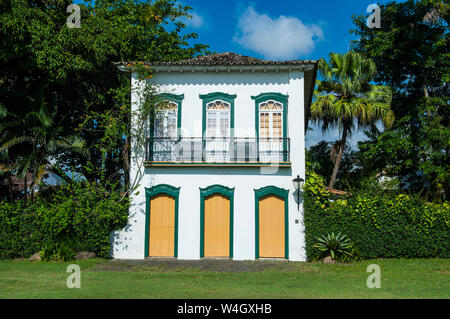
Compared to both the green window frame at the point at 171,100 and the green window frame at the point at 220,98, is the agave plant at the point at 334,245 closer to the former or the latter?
the green window frame at the point at 220,98

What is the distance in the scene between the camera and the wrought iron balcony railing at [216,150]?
14.8 m

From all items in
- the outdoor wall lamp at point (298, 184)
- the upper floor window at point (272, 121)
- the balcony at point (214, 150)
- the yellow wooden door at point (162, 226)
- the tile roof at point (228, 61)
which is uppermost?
the tile roof at point (228, 61)

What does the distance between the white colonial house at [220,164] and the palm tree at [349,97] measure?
6939 millimetres

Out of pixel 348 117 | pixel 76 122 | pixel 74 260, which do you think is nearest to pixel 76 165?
pixel 76 122

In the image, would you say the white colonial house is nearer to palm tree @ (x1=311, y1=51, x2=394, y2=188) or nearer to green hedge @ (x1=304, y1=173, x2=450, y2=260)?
green hedge @ (x1=304, y1=173, x2=450, y2=260)

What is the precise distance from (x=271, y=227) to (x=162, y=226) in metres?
3.87

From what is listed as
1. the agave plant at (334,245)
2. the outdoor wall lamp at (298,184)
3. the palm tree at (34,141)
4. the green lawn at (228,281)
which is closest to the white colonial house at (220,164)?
the outdoor wall lamp at (298,184)

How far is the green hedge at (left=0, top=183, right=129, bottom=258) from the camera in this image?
1395 cm

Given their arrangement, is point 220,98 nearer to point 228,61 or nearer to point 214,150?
point 228,61

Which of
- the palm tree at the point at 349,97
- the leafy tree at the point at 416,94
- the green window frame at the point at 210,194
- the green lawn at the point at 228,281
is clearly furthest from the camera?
the palm tree at the point at 349,97

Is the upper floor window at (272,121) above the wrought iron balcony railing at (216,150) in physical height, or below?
above

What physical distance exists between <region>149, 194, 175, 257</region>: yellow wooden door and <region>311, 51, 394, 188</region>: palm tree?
35.1ft
